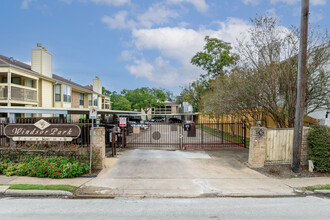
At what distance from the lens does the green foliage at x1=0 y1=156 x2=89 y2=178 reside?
7.13 metres

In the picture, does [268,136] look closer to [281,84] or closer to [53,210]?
[281,84]

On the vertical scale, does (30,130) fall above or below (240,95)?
below

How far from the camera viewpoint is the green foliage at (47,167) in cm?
713

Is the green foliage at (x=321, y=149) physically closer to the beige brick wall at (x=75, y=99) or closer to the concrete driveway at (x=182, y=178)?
the concrete driveway at (x=182, y=178)

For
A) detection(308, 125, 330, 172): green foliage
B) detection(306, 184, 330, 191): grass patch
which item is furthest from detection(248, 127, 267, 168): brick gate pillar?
detection(306, 184, 330, 191): grass patch

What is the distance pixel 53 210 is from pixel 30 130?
5.12 metres

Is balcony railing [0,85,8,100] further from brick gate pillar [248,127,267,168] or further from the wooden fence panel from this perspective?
the wooden fence panel

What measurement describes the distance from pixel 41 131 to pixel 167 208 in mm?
6817

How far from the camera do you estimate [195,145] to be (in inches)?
536

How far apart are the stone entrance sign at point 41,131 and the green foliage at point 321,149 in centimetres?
1023

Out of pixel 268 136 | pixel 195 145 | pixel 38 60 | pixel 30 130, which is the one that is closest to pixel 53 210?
pixel 30 130

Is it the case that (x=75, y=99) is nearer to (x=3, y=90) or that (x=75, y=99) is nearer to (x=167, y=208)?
(x=3, y=90)

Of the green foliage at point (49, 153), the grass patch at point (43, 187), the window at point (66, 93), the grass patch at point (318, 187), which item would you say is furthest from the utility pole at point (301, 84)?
the window at point (66, 93)

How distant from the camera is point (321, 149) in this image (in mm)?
7957
